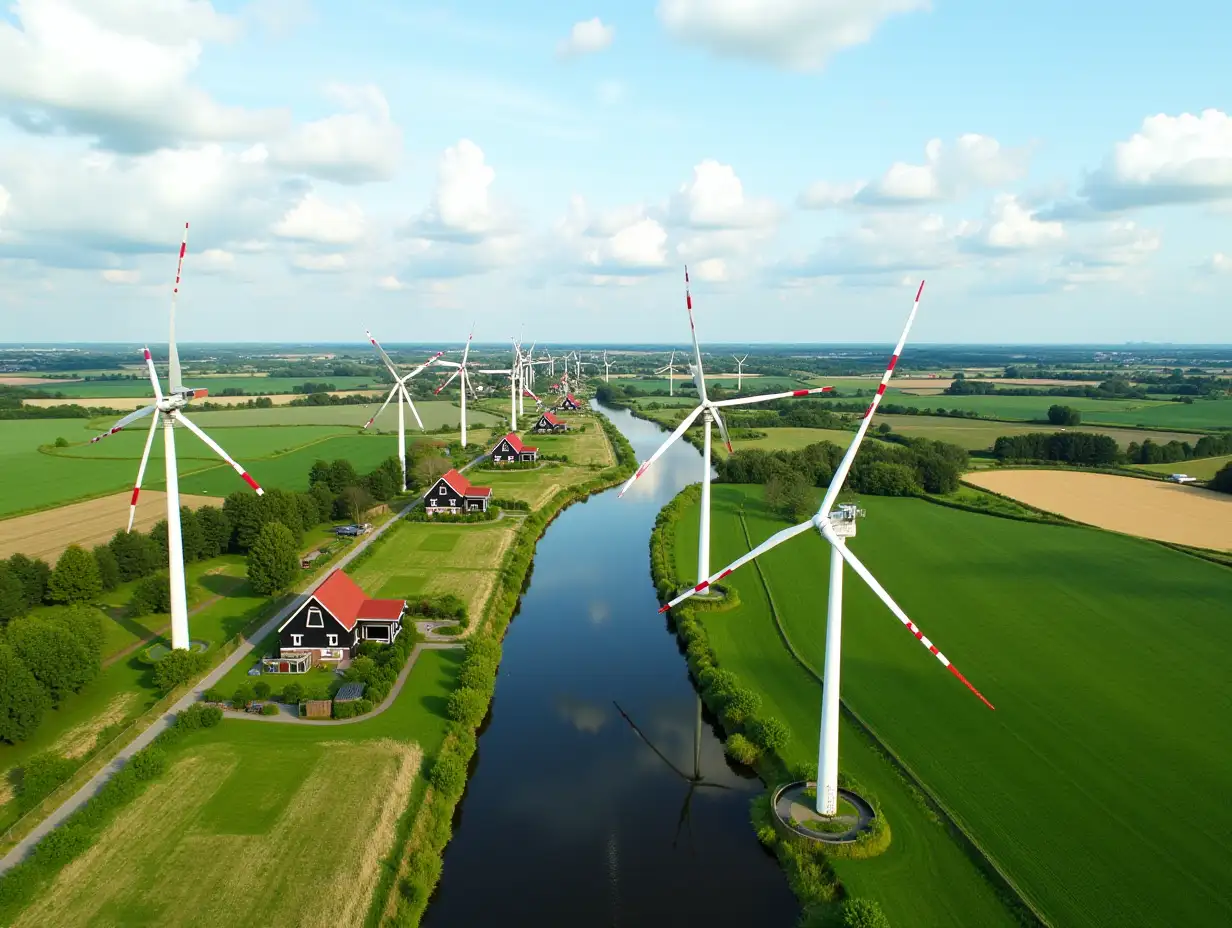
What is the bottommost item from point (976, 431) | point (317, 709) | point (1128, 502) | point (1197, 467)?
point (317, 709)

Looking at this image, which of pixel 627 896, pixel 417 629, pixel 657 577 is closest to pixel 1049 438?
pixel 657 577

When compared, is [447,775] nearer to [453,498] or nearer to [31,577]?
[31,577]

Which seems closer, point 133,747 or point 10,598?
point 133,747

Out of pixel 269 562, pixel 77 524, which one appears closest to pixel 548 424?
pixel 77 524

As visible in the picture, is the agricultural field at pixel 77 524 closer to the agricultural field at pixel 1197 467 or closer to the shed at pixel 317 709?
the shed at pixel 317 709

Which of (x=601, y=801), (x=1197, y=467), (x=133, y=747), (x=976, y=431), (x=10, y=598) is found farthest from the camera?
(x=976, y=431)

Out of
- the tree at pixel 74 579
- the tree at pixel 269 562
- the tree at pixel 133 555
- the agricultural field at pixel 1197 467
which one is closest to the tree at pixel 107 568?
the tree at pixel 133 555
